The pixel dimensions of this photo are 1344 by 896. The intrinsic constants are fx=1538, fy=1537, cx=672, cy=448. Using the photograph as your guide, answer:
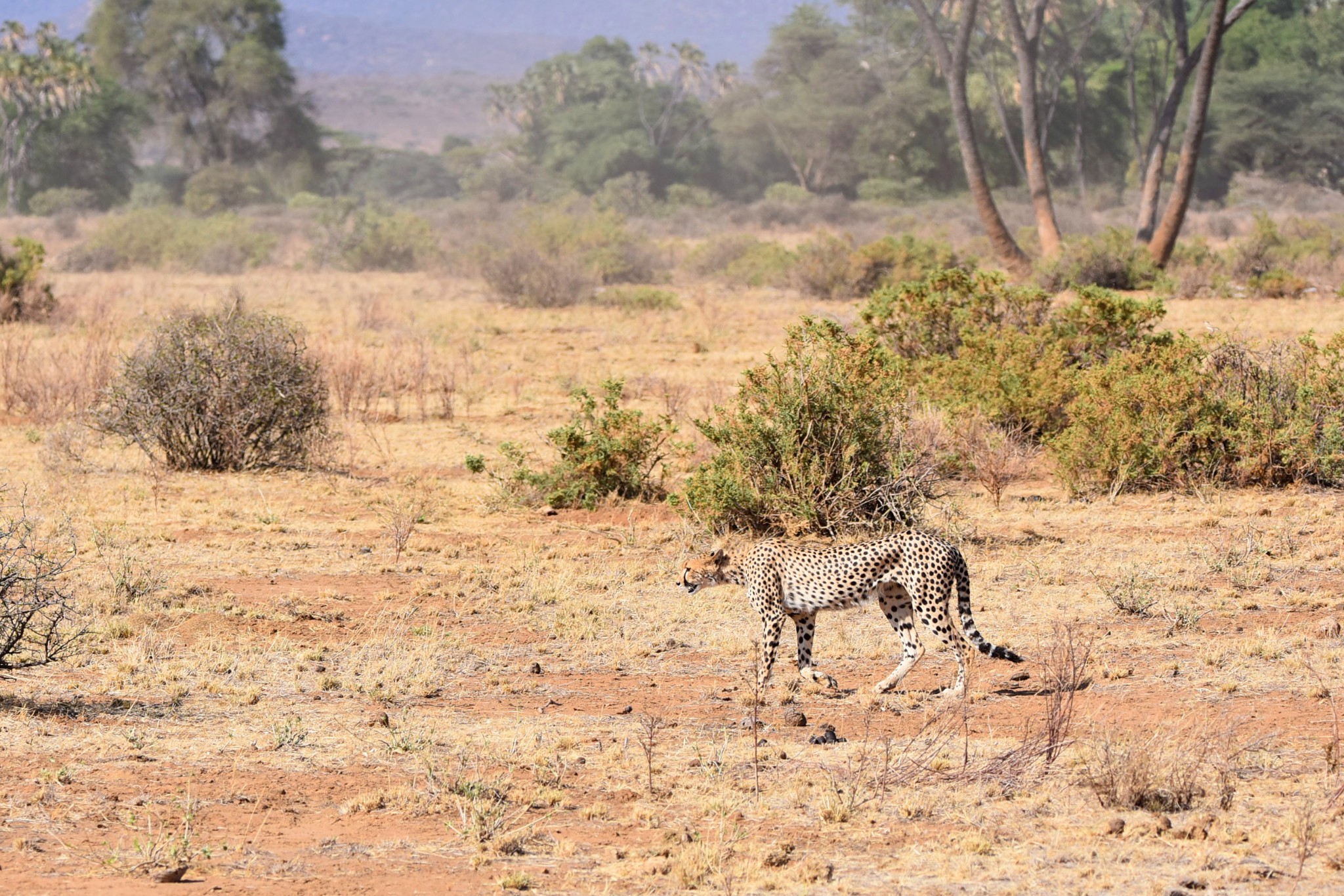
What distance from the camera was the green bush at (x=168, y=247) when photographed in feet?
105

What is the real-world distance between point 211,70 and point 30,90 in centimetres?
700

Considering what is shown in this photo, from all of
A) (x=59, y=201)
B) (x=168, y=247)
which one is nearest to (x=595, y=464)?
(x=168, y=247)

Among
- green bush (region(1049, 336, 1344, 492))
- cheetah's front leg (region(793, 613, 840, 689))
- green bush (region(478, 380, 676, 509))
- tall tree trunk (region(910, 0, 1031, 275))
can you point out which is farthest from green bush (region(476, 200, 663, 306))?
cheetah's front leg (region(793, 613, 840, 689))

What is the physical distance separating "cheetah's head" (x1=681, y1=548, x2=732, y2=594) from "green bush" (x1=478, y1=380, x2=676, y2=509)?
3995mm

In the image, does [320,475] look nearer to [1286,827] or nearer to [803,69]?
[1286,827]

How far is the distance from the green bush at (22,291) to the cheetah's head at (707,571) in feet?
51.4

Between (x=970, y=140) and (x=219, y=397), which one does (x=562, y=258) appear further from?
(x=219, y=397)

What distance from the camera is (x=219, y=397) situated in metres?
12.1

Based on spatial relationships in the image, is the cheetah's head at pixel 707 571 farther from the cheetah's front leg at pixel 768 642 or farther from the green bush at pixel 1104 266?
the green bush at pixel 1104 266

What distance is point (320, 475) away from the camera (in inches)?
484

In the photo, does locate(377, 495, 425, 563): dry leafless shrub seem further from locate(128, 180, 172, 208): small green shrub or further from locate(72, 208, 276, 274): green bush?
locate(128, 180, 172, 208): small green shrub

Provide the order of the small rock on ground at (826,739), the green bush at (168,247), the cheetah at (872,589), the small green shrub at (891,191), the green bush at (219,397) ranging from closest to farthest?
the small rock on ground at (826,739), the cheetah at (872,589), the green bush at (219,397), the green bush at (168,247), the small green shrub at (891,191)

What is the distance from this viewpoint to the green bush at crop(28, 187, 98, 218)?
5125 centimetres

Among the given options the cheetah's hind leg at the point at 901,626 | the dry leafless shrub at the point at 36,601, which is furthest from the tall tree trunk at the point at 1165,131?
the dry leafless shrub at the point at 36,601
